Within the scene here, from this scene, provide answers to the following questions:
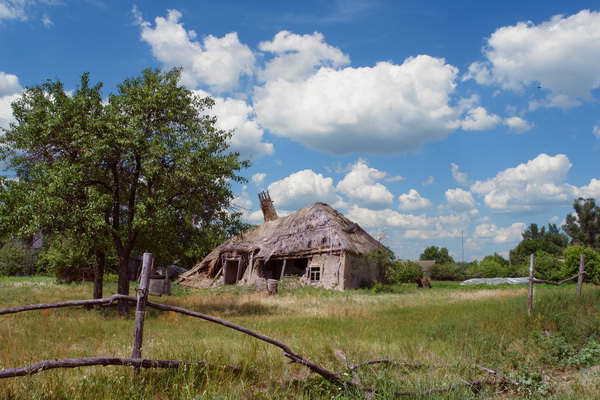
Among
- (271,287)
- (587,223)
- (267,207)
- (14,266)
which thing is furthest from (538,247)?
(14,266)

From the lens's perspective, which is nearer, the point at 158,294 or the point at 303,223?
the point at 158,294

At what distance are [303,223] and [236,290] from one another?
7.52 metres

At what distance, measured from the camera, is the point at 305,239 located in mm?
30062

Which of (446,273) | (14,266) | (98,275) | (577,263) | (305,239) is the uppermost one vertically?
(305,239)

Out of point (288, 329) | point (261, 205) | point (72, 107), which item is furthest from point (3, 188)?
point (261, 205)

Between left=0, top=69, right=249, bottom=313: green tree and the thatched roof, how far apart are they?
1161 centimetres

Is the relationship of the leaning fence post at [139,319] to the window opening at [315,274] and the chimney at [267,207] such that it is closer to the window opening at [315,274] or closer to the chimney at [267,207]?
the window opening at [315,274]

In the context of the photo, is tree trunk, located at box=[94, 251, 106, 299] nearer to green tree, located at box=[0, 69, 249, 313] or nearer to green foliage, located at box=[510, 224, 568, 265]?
green tree, located at box=[0, 69, 249, 313]

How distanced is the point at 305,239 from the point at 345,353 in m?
23.3

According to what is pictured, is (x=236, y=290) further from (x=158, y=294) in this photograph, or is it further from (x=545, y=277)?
(x=545, y=277)

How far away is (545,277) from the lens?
125ft

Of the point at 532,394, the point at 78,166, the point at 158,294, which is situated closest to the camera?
the point at 532,394

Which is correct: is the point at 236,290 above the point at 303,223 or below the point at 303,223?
below

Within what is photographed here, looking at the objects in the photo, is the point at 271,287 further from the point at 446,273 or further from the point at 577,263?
the point at 446,273
